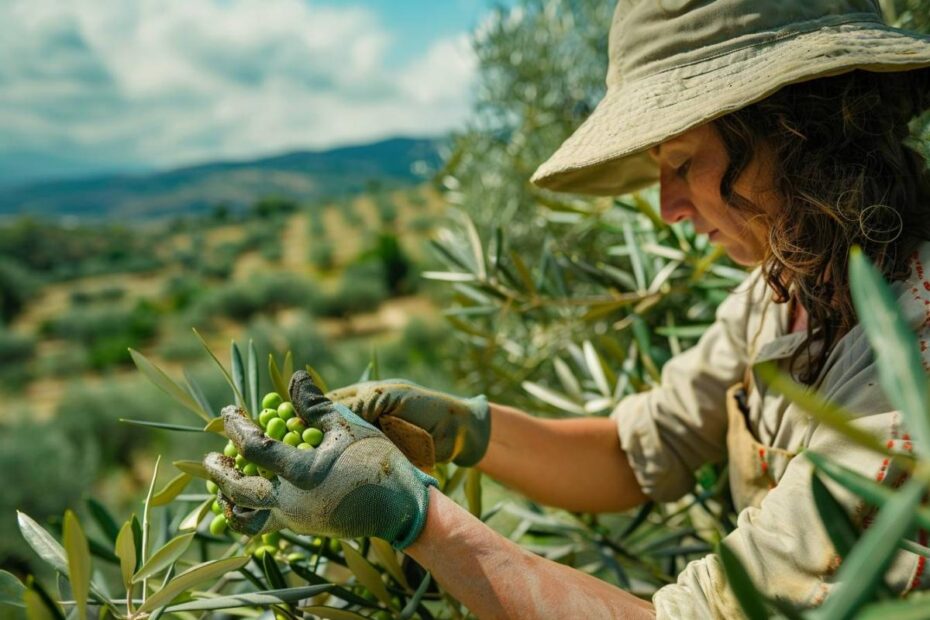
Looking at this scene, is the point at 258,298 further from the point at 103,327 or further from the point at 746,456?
the point at 746,456

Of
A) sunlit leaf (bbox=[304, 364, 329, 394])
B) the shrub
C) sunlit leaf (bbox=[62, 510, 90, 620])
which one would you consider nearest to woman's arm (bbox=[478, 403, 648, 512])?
sunlit leaf (bbox=[304, 364, 329, 394])

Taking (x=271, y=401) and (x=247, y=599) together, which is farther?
(x=271, y=401)

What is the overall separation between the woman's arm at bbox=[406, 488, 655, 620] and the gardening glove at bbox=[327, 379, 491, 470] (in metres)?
0.17

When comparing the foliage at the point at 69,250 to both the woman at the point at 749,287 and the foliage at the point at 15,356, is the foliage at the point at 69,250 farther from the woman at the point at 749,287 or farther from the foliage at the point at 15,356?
the woman at the point at 749,287

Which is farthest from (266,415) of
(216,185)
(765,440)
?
(216,185)

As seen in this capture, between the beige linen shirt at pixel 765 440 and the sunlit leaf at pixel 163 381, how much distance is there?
64 cm

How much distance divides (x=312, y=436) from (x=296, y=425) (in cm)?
3

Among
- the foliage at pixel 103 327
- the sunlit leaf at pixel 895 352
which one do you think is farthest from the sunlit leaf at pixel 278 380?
the foliage at pixel 103 327

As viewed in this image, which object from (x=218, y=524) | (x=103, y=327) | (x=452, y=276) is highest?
(x=452, y=276)

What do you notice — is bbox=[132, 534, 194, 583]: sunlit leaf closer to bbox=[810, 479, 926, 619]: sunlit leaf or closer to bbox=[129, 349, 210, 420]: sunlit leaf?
bbox=[129, 349, 210, 420]: sunlit leaf

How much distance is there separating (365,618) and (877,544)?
692 mm

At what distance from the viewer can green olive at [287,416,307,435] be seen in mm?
843

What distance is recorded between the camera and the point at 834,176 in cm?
89

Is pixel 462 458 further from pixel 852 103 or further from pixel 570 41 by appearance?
pixel 570 41
